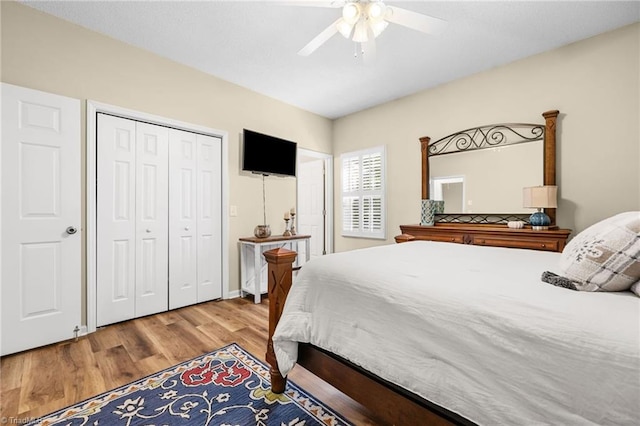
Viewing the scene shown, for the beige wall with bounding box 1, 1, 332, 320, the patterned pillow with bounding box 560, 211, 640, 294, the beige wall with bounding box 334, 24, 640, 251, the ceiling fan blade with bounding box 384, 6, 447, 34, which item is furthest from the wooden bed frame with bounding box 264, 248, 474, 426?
the beige wall with bounding box 334, 24, 640, 251

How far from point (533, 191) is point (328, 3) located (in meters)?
2.41

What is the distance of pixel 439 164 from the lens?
3611mm

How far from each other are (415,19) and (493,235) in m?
2.09

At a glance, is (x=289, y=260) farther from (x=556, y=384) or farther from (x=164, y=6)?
(x=164, y=6)

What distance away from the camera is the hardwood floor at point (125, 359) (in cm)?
160

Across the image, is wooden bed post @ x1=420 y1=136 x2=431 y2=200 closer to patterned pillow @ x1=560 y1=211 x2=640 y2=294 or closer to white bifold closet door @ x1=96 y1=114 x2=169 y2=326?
patterned pillow @ x1=560 y1=211 x2=640 y2=294

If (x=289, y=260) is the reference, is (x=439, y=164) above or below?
above

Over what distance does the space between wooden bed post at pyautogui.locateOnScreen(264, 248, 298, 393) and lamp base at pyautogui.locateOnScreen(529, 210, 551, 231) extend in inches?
92.6

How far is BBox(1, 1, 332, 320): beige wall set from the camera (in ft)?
7.39

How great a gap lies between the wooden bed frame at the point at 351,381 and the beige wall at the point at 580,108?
270 cm

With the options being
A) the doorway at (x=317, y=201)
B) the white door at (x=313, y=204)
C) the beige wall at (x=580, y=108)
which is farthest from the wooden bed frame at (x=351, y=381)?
the white door at (x=313, y=204)

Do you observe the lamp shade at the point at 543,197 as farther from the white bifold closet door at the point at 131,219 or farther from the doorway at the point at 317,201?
the white bifold closet door at the point at 131,219

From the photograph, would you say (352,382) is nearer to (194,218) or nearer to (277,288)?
(277,288)

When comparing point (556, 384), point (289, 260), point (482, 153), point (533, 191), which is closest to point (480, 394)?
point (556, 384)
